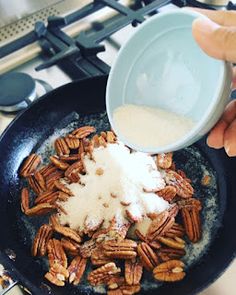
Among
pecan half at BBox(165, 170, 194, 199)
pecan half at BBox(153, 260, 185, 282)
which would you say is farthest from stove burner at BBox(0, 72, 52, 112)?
pecan half at BBox(153, 260, 185, 282)

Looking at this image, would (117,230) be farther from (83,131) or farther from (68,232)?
(83,131)

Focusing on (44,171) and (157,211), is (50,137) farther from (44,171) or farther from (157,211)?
(157,211)

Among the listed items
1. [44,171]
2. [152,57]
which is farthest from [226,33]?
[44,171]

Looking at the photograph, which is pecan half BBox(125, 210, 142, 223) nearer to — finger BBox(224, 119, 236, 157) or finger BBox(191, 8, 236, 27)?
finger BBox(224, 119, 236, 157)

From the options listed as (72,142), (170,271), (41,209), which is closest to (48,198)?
(41,209)

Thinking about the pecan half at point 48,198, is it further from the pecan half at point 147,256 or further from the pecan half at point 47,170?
the pecan half at point 147,256

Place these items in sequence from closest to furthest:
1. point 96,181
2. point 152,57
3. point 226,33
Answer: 1. point 226,33
2. point 152,57
3. point 96,181
